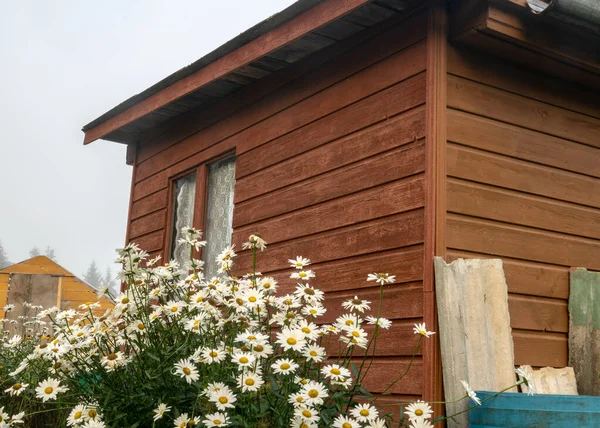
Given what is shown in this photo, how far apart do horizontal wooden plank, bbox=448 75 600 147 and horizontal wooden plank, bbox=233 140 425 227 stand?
43 cm

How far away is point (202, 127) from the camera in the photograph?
7051mm

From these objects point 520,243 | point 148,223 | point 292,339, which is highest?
point 148,223

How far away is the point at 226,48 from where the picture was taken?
5836mm

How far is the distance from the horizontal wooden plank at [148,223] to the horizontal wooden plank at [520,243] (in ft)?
12.4

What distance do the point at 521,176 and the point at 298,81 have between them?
6.23 feet

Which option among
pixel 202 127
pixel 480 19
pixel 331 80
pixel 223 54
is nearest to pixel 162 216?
pixel 202 127

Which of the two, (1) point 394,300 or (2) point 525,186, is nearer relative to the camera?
(1) point 394,300

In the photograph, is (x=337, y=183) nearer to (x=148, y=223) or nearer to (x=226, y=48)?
(x=226, y=48)

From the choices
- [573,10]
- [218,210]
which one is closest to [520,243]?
[573,10]

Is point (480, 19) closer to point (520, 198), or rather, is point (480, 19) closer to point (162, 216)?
point (520, 198)

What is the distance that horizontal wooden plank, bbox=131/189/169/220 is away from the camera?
759 centimetres

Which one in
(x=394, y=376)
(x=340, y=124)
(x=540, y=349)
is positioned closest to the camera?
(x=394, y=376)

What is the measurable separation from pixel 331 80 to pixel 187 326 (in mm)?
2473

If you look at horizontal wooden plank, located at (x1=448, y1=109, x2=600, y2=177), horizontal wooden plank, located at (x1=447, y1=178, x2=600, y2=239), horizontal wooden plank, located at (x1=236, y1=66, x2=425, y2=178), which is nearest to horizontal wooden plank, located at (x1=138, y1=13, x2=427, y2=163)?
horizontal wooden plank, located at (x1=236, y1=66, x2=425, y2=178)
